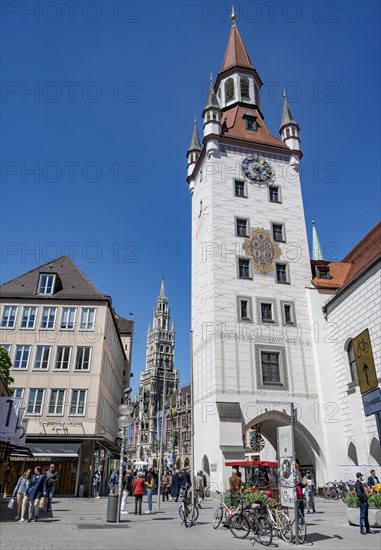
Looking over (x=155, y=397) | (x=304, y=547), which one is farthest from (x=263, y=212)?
(x=155, y=397)

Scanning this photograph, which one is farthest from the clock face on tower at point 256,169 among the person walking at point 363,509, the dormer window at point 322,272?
the person walking at point 363,509

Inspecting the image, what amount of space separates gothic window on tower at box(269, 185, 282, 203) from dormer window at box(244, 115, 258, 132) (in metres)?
7.04

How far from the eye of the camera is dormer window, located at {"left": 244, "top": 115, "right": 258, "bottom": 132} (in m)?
41.3

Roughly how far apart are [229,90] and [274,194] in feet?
50.0

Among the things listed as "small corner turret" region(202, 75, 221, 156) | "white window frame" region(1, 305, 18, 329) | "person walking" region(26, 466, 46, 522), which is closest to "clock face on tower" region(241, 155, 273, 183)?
"small corner turret" region(202, 75, 221, 156)

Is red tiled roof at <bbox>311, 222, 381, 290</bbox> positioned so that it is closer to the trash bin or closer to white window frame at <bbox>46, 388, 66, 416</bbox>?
white window frame at <bbox>46, 388, 66, 416</bbox>

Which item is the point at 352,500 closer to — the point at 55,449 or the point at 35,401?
the point at 55,449

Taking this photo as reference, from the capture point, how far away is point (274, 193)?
38.0m

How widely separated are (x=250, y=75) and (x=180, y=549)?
4577cm

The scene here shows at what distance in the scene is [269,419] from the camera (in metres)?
30.7

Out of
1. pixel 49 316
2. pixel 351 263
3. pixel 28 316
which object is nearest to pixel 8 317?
pixel 28 316

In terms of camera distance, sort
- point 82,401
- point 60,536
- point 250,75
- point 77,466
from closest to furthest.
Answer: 1. point 60,536
2. point 77,466
3. point 82,401
4. point 250,75

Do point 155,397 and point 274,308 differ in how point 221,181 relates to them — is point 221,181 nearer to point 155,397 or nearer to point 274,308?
point 274,308

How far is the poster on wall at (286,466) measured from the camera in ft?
40.3
